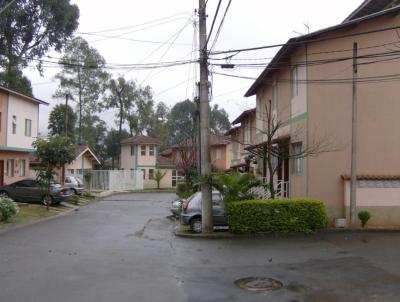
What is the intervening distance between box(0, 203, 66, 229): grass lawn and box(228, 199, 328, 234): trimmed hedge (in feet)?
29.8

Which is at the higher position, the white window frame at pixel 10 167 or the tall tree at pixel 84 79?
the tall tree at pixel 84 79

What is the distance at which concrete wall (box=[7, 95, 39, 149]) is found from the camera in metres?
33.1

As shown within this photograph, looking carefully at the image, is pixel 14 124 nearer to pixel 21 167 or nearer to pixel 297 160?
pixel 21 167

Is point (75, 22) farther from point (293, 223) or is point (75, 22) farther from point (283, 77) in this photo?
point (293, 223)

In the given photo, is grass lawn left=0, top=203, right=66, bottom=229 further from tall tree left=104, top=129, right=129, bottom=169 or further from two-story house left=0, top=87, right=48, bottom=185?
tall tree left=104, top=129, right=129, bottom=169

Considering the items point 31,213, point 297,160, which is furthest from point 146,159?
point 297,160

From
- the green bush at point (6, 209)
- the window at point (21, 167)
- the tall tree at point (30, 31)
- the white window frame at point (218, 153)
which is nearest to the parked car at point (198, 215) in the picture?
the green bush at point (6, 209)

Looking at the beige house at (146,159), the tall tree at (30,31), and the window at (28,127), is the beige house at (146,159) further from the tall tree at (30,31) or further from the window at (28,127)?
the window at (28,127)

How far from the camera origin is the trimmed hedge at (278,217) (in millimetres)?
18016

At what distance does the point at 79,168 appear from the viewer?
5550 cm

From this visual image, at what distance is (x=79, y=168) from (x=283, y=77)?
3639cm

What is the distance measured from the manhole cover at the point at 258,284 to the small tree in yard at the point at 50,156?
19.8m

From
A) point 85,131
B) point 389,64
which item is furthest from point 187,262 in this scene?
point 85,131

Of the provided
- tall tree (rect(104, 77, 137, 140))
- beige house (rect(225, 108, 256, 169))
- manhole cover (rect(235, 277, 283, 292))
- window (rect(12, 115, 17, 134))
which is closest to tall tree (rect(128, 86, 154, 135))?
tall tree (rect(104, 77, 137, 140))
